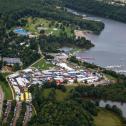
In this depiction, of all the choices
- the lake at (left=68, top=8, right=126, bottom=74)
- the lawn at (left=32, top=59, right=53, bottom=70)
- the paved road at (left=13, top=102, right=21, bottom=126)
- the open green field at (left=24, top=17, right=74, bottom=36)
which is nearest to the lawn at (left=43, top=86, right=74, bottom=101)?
the paved road at (left=13, top=102, right=21, bottom=126)

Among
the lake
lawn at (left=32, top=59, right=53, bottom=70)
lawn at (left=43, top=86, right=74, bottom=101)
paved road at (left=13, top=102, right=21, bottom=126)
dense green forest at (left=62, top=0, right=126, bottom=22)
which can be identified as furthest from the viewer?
dense green forest at (left=62, top=0, right=126, bottom=22)

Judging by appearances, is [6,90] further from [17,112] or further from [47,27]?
[47,27]

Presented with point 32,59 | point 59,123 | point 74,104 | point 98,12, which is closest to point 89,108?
point 74,104

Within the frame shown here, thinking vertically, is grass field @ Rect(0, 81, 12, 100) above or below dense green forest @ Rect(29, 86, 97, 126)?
below

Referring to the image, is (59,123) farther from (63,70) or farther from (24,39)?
(24,39)

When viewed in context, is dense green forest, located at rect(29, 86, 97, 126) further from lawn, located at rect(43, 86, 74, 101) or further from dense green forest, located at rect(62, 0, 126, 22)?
dense green forest, located at rect(62, 0, 126, 22)

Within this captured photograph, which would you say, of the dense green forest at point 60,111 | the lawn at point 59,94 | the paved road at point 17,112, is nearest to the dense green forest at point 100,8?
the lawn at point 59,94

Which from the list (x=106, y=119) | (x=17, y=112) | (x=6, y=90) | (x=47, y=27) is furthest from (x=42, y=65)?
(x=47, y=27)
